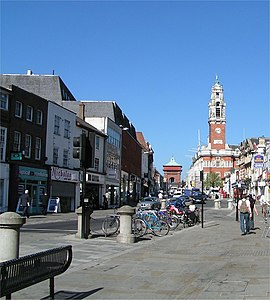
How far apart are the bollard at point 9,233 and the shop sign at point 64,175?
113 feet

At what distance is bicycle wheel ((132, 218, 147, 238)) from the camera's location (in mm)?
18844

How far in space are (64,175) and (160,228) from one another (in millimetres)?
25805

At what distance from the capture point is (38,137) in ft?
134

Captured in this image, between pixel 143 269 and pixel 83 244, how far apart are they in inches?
195

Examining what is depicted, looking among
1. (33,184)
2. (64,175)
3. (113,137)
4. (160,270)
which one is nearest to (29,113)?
(33,184)

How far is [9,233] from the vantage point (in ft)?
26.4

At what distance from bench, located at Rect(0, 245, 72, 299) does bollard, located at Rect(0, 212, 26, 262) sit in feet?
2.78

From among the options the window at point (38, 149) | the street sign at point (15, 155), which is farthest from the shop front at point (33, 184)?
the street sign at point (15, 155)

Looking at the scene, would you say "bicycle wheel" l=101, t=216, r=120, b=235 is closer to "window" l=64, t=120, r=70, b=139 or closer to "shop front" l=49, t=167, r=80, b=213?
"shop front" l=49, t=167, r=80, b=213

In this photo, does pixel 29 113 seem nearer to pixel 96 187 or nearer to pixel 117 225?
pixel 96 187

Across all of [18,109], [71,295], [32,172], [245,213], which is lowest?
[71,295]

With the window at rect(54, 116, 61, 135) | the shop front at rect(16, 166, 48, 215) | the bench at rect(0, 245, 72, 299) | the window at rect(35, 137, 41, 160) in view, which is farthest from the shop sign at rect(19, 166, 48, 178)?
the bench at rect(0, 245, 72, 299)

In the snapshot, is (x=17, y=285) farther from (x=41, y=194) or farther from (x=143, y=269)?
(x=41, y=194)

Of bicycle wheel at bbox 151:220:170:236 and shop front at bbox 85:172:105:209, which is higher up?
shop front at bbox 85:172:105:209
